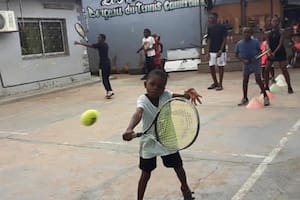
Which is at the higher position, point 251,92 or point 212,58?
point 212,58

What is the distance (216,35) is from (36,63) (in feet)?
18.9

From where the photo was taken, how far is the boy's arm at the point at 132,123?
3262mm

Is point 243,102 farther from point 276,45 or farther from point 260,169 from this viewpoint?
point 260,169

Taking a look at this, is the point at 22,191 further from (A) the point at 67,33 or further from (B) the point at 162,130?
(A) the point at 67,33

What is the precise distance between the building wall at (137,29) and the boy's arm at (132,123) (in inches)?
557

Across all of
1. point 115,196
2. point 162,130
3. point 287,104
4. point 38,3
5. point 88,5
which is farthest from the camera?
point 88,5

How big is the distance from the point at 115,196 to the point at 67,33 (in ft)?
36.7

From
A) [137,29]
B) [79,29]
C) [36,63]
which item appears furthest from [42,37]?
[137,29]

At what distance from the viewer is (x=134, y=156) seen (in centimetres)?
571

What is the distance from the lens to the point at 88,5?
63.1 ft

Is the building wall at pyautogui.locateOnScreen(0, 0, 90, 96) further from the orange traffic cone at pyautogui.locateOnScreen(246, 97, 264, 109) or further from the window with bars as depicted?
the orange traffic cone at pyautogui.locateOnScreen(246, 97, 264, 109)

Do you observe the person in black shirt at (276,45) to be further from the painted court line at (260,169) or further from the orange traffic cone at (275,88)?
the painted court line at (260,169)

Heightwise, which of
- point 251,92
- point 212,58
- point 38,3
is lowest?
point 251,92

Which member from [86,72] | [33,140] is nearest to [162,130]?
[33,140]
